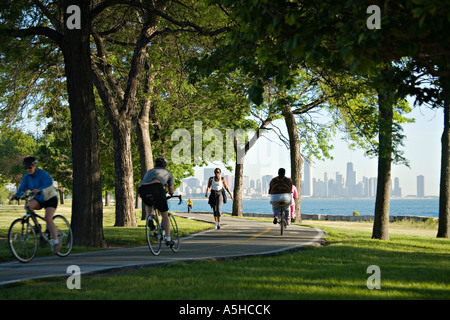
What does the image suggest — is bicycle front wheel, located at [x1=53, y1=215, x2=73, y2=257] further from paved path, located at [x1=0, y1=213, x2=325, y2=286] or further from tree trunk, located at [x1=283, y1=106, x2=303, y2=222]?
tree trunk, located at [x1=283, y1=106, x2=303, y2=222]

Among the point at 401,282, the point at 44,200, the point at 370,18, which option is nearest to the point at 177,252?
the point at 44,200

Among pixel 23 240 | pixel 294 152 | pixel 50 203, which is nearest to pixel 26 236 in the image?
pixel 23 240

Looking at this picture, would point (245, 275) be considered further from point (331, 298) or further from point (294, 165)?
point (294, 165)

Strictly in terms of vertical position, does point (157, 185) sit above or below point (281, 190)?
above

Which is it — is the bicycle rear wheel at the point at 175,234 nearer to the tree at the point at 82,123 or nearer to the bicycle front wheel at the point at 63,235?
the tree at the point at 82,123

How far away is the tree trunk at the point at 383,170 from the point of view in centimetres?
1783

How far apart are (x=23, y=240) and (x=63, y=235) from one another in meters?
1.03

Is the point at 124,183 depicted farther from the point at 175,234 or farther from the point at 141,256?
the point at 141,256

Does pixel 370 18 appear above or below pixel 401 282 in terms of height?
above

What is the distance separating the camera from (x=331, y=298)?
6.59m

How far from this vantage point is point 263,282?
7.82 m

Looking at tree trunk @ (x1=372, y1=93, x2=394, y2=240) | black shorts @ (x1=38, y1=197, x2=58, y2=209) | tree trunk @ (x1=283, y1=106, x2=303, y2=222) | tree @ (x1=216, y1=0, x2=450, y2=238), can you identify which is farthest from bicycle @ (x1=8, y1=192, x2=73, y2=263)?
tree trunk @ (x1=283, y1=106, x2=303, y2=222)

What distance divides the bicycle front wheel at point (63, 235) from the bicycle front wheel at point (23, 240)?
0.57 m

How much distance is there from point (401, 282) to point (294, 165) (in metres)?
21.6
